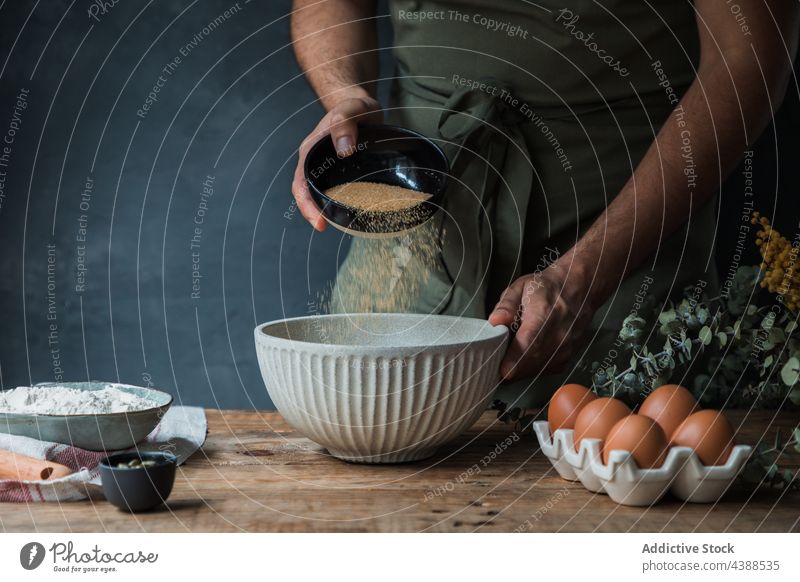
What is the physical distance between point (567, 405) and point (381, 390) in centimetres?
14

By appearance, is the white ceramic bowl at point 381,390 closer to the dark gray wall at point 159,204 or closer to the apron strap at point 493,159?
the apron strap at point 493,159

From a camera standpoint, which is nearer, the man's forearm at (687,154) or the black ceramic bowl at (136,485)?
the black ceramic bowl at (136,485)

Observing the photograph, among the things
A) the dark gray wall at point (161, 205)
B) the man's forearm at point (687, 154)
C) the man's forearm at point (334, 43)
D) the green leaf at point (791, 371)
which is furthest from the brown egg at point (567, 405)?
the dark gray wall at point (161, 205)

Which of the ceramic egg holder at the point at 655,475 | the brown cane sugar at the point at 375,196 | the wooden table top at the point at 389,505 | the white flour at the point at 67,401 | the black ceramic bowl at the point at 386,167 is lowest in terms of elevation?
the wooden table top at the point at 389,505

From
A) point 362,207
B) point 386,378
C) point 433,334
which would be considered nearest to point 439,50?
point 362,207

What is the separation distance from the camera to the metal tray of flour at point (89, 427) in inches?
23.6

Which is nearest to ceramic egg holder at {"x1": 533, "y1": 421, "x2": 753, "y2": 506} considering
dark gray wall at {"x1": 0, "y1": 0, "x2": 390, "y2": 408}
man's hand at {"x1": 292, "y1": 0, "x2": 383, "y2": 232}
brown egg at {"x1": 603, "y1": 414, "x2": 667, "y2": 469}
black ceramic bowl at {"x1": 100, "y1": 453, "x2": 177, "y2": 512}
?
brown egg at {"x1": 603, "y1": 414, "x2": 667, "y2": 469}

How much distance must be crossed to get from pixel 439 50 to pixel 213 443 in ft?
1.74

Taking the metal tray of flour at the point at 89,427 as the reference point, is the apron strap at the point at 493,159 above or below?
above

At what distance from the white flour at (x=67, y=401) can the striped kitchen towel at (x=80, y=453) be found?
0.03 m

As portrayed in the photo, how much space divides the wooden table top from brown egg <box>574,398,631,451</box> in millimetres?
41

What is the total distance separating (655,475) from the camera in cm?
53

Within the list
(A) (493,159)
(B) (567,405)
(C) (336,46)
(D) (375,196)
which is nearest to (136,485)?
(B) (567,405)

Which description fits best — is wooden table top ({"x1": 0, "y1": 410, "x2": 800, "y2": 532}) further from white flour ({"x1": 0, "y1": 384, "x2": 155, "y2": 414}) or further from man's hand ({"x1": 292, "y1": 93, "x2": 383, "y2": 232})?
man's hand ({"x1": 292, "y1": 93, "x2": 383, "y2": 232})
